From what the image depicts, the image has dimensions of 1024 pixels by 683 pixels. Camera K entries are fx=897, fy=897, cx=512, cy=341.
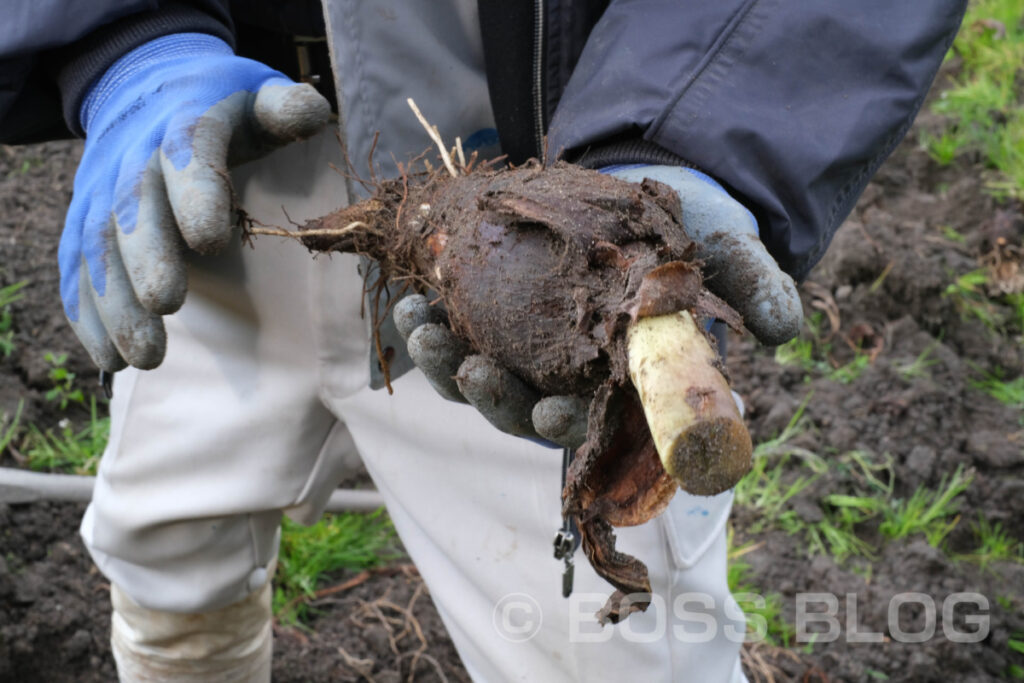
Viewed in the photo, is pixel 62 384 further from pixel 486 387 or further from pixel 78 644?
pixel 486 387

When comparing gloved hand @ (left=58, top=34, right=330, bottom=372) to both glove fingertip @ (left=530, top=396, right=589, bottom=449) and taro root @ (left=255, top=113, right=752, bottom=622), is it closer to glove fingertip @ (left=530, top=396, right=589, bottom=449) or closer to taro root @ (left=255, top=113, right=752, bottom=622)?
taro root @ (left=255, top=113, right=752, bottom=622)

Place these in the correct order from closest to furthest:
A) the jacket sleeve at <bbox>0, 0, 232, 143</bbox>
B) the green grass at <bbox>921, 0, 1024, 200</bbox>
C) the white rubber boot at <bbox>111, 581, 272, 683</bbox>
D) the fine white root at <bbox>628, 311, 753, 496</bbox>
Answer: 1. the fine white root at <bbox>628, 311, 753, 496</bbox>
2. the jacket sleeve at <bbox>0, 0, 232, 143</bbox>
3. the white rubber boot at <bbox>111, 581, 272, 683</bbox>
4. the green grass at <bbox>921, 0, 1024, 200</bbox>

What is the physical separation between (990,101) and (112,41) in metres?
3.42

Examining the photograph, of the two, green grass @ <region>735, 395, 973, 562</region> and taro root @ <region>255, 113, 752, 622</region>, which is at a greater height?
taro root @ <region>255, 113, 752, 622</region>

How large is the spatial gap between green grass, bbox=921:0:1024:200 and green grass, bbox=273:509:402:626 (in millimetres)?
2525

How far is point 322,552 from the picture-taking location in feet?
8.07

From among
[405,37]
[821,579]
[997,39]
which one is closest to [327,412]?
[405,37]

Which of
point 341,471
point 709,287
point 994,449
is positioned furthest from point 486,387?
point 994,449

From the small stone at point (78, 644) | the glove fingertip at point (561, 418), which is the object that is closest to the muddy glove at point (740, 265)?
the glove fingertip at point (561, 418)

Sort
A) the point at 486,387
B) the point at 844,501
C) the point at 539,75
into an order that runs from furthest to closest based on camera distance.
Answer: the point at 844,501 < the point at 539,75 < the point at 486,387

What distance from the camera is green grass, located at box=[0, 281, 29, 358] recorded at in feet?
9.07

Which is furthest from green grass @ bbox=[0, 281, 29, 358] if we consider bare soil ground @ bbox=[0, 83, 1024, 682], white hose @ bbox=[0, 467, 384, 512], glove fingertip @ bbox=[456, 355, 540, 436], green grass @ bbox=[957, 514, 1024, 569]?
green grass @ bbox=[957, 514, 1024, 569]

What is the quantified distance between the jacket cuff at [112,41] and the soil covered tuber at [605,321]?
0.56 m

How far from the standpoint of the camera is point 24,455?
2594 mm
